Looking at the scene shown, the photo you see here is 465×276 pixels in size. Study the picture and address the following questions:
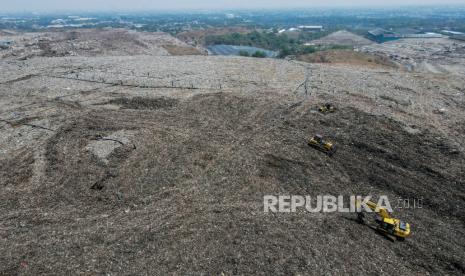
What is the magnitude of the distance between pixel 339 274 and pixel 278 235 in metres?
2.08

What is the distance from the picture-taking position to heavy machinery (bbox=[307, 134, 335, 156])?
14281 millimetres

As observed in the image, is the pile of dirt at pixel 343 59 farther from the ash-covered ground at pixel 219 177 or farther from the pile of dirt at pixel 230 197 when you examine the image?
the pile of dirt at pixel 230 197

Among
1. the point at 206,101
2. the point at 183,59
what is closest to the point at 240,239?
the point at 206,101

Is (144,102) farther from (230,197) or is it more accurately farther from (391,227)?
(391,227)

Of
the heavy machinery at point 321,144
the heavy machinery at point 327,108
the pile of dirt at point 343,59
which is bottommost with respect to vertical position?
the heavy machinery at point 321,144

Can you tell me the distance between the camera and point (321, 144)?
1447 centimetres

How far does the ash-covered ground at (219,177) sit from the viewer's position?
915 centimetres

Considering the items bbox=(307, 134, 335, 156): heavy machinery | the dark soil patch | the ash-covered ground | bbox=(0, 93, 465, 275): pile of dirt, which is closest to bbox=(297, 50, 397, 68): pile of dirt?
the ash-covered ground

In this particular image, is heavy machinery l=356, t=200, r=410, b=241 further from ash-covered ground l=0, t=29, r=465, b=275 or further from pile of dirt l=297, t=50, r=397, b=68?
pile of dirt l=297, t=50, r=397, b=68

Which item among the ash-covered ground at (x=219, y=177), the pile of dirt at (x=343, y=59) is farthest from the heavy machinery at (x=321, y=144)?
the pile of dirt at (x=343, y=59)

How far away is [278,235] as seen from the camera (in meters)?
9.84

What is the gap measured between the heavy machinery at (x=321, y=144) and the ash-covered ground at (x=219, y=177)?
341mm

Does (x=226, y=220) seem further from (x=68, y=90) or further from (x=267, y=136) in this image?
(x=68, y=90)

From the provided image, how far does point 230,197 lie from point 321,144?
550cm
